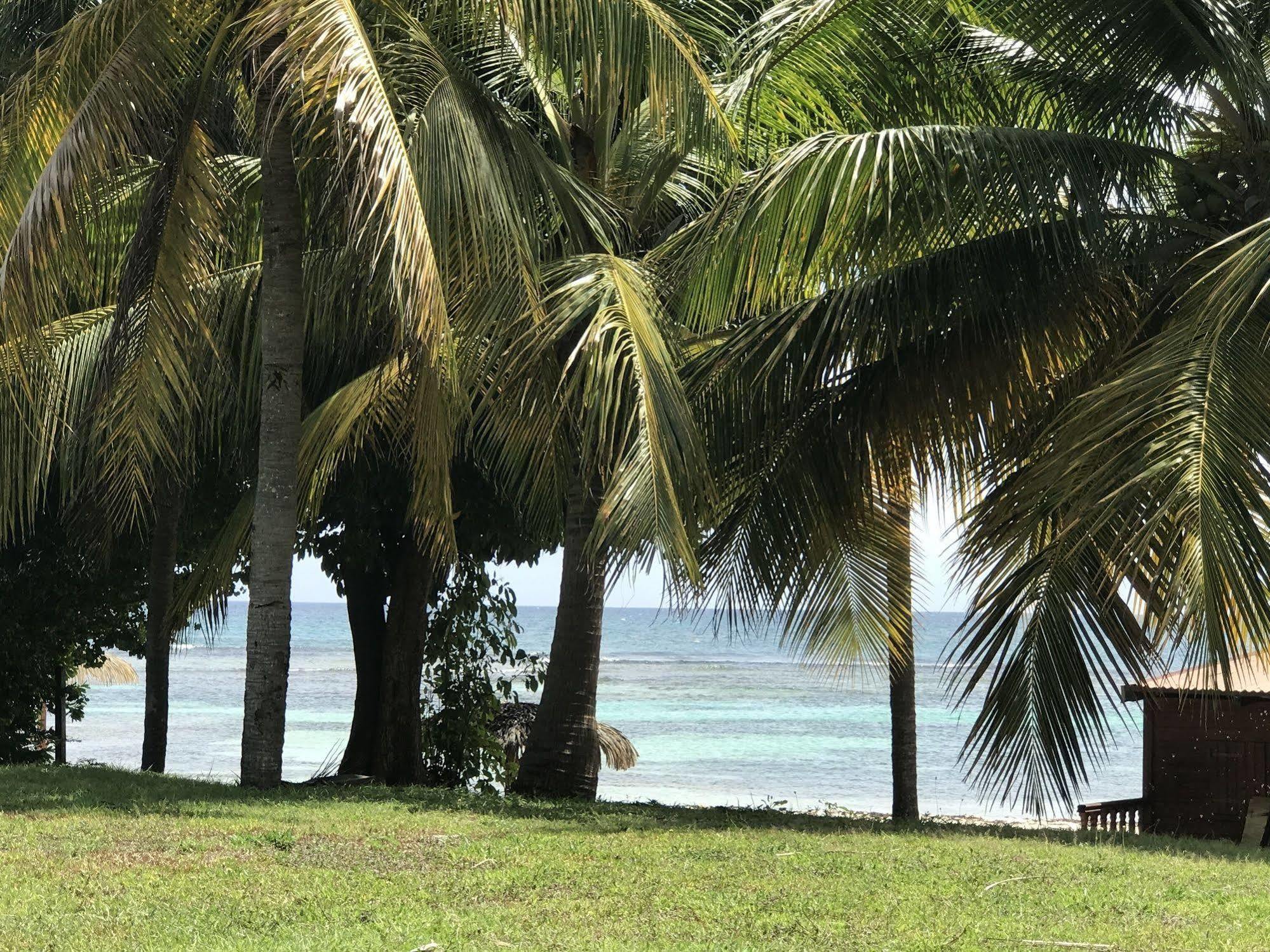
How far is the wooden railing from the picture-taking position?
1266 cm

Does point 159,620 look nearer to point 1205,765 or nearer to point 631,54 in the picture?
point 631,54

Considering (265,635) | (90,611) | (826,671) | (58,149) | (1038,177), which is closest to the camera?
(58,149)

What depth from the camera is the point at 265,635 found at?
891 centimetres

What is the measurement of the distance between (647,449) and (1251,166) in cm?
410

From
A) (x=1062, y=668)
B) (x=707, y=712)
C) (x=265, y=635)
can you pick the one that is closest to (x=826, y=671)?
(x=1062, y=668)

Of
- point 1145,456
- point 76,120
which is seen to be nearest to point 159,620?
point 76,120

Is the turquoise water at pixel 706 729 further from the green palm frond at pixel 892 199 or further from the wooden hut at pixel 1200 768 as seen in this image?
the green palm frond at pixel 892 199

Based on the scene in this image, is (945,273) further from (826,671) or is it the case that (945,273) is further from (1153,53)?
(826,671)

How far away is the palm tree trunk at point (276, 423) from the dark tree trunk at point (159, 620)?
14.3ft

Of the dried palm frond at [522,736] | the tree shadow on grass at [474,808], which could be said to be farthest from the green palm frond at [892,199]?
the dried palm frond at [522,736]

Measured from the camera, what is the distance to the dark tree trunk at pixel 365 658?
1384cm

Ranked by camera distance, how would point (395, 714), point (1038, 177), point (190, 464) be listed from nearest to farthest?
point (1038, 177) < point (190, 464) < point (395, 714)

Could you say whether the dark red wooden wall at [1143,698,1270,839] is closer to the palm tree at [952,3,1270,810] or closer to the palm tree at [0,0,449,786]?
the palm tree at [952,3,1270,810]

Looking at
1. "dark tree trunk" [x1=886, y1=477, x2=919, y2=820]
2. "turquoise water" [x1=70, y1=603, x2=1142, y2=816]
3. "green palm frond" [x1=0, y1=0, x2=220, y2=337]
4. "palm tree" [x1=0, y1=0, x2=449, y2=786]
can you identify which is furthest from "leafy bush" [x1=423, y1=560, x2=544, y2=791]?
"green palm frond" [x1=0, y1=0, x2=220, y2=337]
